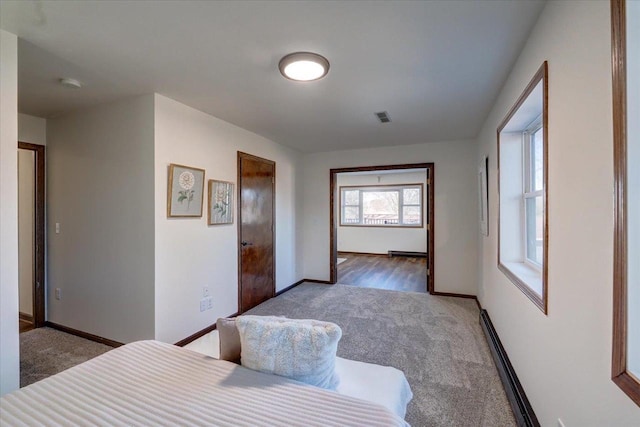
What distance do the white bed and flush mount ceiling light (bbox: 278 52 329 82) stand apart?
1.86 m

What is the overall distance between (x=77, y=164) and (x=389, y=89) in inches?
124

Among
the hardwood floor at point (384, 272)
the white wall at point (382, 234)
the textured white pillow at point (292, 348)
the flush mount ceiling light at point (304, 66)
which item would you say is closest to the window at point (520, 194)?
the flush mount ceiling light at point (304, 66)

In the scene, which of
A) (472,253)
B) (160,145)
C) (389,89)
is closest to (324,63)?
(389,89)

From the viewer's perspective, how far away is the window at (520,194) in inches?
80.6

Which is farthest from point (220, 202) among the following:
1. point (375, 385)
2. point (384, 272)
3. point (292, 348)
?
point (384, 272)

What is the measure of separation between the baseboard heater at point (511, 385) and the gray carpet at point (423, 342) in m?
0.06

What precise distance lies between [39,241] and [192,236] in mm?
1777

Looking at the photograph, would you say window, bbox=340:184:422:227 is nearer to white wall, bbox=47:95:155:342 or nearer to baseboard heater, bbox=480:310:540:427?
baseboard heater, bbox=480:310:540:427

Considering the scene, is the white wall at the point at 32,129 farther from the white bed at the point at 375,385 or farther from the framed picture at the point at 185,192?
the white bed at the point at 375,385

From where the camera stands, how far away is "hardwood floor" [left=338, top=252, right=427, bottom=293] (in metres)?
4.79

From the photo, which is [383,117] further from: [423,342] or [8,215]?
[8,215]

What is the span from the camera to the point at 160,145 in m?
2.49

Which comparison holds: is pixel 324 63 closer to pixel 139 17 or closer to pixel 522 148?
pixel 139 17

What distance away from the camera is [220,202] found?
316 cm
